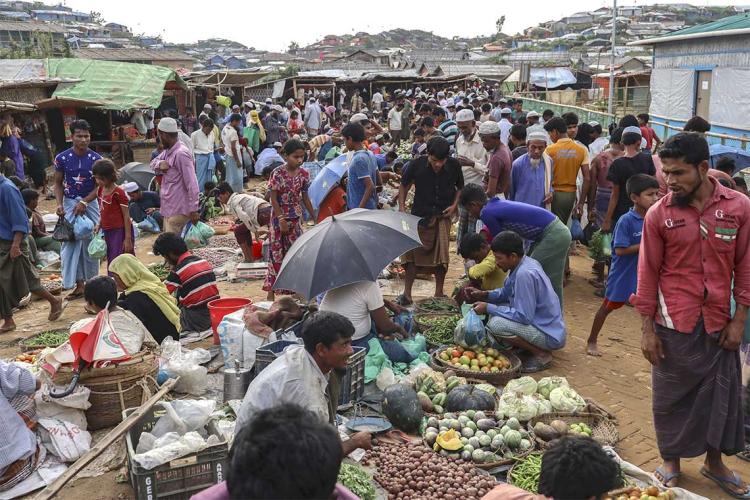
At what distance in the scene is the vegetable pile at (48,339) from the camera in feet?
20.4

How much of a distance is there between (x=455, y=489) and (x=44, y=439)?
258 centimetres

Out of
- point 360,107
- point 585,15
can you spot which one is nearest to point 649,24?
point 585,15

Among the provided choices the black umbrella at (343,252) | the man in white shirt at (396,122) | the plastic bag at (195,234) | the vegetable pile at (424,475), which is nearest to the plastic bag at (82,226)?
the plastic bag at (195,234)

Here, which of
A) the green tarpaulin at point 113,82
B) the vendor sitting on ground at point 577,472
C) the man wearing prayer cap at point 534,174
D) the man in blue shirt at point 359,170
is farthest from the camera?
the green tarpaulin at point 113,82

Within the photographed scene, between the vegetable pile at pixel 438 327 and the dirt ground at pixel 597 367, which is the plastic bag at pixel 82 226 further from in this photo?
the vegetable pile at pixel 438 327

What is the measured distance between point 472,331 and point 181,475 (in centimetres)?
266

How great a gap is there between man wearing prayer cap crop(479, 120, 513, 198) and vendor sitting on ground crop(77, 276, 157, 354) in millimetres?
4032

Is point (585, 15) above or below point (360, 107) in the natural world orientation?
above

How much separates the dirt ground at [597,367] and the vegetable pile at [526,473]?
2.29 ft

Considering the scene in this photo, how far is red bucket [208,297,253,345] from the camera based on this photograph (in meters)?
5.91

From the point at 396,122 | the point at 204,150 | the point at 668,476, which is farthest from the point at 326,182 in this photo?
the point at 396,122

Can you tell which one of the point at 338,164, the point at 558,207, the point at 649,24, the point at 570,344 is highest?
the point at 649,24

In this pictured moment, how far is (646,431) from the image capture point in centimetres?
468

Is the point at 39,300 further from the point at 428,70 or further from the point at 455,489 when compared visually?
the point at 428,70
